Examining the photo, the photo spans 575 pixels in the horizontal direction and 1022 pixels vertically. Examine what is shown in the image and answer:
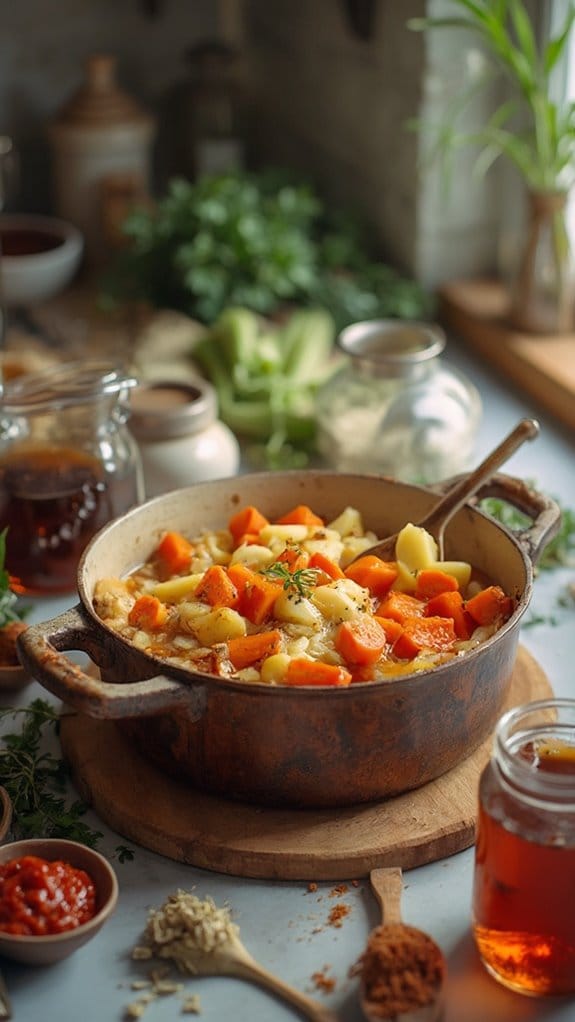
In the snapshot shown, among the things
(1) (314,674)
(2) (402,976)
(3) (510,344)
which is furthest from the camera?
(3) (510,344)

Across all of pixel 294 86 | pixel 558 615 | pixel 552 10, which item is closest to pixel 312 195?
pixel 294 86

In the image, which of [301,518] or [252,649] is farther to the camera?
[301,518]

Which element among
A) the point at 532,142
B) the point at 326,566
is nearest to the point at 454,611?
the point at 326,566

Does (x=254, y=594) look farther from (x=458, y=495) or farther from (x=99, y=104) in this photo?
(x=99, y=104)

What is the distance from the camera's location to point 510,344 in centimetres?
319

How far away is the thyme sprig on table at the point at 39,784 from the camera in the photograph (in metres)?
1.68

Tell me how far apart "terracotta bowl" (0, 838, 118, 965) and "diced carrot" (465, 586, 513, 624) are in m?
0.61

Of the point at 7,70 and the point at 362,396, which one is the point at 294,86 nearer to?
the point at 7,70

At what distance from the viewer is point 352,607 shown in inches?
69.2

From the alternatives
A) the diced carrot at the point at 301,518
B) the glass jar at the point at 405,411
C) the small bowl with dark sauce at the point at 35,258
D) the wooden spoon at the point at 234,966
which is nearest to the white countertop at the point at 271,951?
the wooden spoon at the point at 234,966

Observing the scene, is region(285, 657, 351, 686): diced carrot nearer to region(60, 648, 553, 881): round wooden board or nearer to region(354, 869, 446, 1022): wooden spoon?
region(60, 648, 553, 881): round wooden board

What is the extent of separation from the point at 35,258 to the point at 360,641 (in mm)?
2221

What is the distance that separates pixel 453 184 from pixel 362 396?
1.12 meters

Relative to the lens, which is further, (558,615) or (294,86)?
(294,86)
